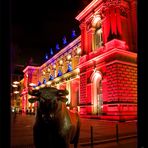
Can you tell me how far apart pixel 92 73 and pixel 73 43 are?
42.7 ft

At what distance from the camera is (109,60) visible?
2556 centimetres

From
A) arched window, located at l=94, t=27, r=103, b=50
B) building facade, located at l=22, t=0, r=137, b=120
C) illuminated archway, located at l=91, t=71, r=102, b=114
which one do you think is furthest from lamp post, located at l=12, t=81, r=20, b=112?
arched window, located at l=94, t=27, r=103, b=50

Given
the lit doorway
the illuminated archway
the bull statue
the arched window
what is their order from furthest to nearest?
the arched window < the illuminated archway < the lit doorway < the bull statue

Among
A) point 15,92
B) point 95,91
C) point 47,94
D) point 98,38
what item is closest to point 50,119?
point 47,94

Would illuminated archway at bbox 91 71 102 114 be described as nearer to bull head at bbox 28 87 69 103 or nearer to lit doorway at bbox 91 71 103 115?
lit doorway at bbox 91 71 103 115

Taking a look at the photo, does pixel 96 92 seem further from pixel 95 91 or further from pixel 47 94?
pixel 47 94

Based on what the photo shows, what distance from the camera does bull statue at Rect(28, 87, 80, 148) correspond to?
179 inches

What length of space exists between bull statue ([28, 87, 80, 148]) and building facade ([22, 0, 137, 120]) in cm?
1824


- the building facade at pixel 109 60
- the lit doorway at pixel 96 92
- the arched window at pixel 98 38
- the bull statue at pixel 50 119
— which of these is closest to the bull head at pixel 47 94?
the bull statue at pixel 50 119

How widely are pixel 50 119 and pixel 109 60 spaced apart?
847 inches

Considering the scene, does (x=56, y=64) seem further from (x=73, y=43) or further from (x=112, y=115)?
(x=112, y=115)

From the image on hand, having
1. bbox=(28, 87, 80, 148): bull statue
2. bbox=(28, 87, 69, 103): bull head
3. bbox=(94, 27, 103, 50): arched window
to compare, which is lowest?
bbox=(28, 87, 80, 148): bull statue
